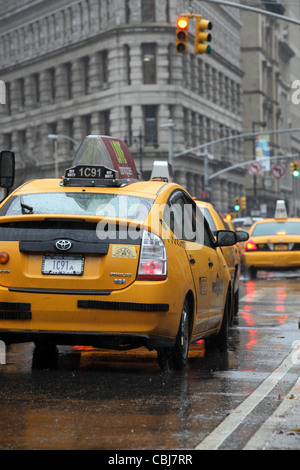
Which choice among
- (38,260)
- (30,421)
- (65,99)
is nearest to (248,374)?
(38,260)

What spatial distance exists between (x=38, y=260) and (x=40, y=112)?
2945 inches

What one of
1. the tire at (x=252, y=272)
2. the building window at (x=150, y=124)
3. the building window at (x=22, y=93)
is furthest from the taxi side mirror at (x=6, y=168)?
the building window at (x=22, y=93)

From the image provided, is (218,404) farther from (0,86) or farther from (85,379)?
(0,86)

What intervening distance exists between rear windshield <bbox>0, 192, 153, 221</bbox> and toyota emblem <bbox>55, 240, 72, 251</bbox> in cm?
38

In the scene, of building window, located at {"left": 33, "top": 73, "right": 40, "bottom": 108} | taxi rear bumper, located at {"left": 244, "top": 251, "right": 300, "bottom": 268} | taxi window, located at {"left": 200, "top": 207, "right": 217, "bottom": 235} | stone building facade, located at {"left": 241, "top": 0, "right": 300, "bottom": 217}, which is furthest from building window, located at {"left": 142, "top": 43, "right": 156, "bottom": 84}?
taxi window, located at {"left": 200, "top": 207, "right": 217, "bottom": 235}

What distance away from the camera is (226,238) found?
1027cm

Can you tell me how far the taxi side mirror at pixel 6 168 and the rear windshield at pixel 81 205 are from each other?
2594 millimetres

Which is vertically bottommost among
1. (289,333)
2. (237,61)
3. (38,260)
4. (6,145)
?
(289,333)

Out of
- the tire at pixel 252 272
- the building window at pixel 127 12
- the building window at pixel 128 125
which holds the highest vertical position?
the building window at pixel 127 12

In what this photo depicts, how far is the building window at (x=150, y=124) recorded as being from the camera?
73500mm

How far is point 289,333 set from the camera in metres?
12.2

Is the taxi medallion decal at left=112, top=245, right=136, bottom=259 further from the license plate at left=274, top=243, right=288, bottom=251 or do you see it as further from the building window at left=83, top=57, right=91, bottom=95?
the building window at left=83, top=57, right=91, bottom=95

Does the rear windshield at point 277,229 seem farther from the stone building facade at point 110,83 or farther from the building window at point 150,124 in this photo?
the building window at point 150,124

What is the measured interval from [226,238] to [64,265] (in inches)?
103
